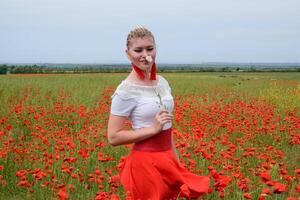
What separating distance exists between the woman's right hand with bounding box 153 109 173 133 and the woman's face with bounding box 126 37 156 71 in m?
0.30

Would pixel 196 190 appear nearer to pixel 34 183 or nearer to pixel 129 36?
pixel 129 36

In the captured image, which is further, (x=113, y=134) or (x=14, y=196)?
(x=14, y=196)

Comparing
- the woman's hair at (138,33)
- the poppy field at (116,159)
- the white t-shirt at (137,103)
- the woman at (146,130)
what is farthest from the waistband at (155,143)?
the woman's hair at (138,33)

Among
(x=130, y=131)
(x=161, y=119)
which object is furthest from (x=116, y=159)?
(x=161, y=119)

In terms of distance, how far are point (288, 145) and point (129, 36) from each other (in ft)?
13.1

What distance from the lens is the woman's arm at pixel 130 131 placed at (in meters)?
2.48

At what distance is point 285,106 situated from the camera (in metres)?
9.08

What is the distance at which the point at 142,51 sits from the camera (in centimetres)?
257

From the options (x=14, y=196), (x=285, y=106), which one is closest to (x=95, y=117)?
(x=14, y=196)

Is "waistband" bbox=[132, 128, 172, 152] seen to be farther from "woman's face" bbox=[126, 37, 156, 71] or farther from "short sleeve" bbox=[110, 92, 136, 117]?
"woman's face" bbox=[126, 37, 156, 71]

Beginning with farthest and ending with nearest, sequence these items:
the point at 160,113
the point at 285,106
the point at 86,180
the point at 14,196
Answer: the point at 285,106 < the point at 86,180 < the point at 14,196 < the point at 160,113

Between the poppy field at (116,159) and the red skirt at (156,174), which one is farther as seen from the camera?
the poppy field at (116,159)

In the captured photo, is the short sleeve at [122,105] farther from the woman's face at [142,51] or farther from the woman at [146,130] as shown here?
the woman's face at [142,51]

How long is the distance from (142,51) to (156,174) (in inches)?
29.7
